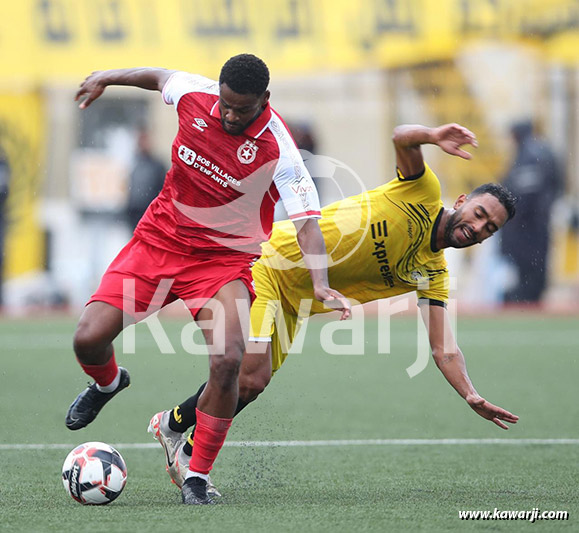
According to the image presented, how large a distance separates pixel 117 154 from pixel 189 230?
13.0m

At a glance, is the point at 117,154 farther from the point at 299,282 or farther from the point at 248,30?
the point at 299,282

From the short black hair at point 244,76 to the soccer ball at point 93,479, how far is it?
1.89 metres

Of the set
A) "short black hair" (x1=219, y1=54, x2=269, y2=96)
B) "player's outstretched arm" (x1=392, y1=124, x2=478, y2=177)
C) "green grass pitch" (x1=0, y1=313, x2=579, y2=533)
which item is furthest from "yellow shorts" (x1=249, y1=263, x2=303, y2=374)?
"short black hair" (x1=219, y1=54, x2=269, y2=96)

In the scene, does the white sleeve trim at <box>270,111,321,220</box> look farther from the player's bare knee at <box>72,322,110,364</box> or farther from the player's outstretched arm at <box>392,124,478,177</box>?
the player's bare knee at <box>72,322,110,364</box>

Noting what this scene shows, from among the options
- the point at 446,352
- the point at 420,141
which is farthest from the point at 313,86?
the point at 420,141

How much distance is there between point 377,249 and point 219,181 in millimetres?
1148

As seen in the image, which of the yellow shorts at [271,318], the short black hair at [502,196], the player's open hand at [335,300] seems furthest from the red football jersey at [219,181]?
the short black hair at [502,196]

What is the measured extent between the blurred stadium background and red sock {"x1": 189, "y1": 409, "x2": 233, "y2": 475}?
495 inches

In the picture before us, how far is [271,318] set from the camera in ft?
20.2

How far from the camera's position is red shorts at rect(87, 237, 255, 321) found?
5574 millimetres

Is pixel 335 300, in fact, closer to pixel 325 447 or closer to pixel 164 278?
pixel 164 278

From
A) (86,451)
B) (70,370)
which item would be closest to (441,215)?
(86,451)

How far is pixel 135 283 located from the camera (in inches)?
221

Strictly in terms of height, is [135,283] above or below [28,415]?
above
